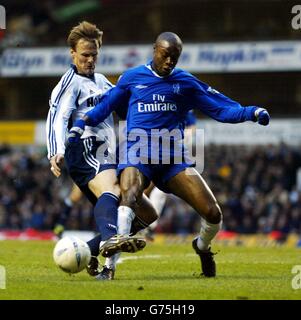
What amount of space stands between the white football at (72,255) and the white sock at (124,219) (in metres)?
0.41

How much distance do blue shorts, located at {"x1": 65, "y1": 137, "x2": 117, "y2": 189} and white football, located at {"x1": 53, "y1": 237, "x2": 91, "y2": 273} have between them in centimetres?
87

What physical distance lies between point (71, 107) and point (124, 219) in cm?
151

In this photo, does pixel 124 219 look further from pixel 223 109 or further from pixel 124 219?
pixel 223 109

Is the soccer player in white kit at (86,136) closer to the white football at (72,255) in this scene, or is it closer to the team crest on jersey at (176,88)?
the white football at (72,255)

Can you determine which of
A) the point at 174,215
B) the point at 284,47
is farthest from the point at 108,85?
the point at 284,47

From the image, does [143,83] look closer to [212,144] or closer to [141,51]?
[212,144]

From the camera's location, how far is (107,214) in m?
9.95

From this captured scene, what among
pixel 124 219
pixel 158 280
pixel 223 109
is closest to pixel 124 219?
pixel 124 219

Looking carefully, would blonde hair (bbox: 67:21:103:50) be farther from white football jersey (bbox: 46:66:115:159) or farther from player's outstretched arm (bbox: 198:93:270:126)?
player's outstretched arm (bbox: 198:93:270:126)

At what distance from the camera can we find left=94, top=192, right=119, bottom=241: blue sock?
9.84m

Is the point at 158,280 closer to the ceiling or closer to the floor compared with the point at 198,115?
closer to the floor

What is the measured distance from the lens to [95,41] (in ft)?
34.4

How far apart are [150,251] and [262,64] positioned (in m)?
18.0

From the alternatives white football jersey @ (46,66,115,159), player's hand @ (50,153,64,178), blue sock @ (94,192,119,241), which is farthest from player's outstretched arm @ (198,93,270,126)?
player's hand @ (50,153,64,178)
